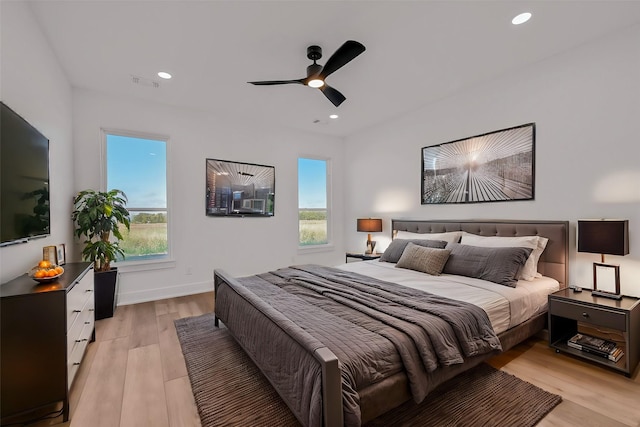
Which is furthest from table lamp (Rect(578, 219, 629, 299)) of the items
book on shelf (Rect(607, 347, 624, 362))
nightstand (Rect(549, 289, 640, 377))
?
book on shelf (Rect(607, 347, 624, 362))

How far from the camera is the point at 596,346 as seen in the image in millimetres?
2346

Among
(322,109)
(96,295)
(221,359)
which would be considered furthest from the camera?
(322,109)

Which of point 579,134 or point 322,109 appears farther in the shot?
point 322,109

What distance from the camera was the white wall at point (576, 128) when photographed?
2.53 m

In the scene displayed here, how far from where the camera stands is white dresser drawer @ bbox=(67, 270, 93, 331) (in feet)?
6.19

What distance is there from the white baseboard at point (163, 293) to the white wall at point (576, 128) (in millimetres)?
3767

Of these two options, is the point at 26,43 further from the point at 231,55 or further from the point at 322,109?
the point at 322,109

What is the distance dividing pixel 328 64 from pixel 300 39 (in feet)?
1.54

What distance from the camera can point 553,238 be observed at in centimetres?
292

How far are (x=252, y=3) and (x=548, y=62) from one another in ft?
9.97

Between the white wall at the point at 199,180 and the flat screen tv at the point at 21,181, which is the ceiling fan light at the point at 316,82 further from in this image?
the white wall at the point at 199,180

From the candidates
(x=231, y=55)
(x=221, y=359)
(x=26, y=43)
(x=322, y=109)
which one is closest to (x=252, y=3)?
(x=231, y=55)

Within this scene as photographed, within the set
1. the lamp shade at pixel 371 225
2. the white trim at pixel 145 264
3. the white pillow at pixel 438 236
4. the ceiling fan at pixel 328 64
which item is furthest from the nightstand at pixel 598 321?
the white trim at pixel 145 264

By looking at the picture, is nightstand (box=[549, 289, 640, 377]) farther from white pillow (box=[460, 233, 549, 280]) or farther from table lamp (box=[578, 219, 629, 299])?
white pillow (box=[460, 233, 549, 280])
